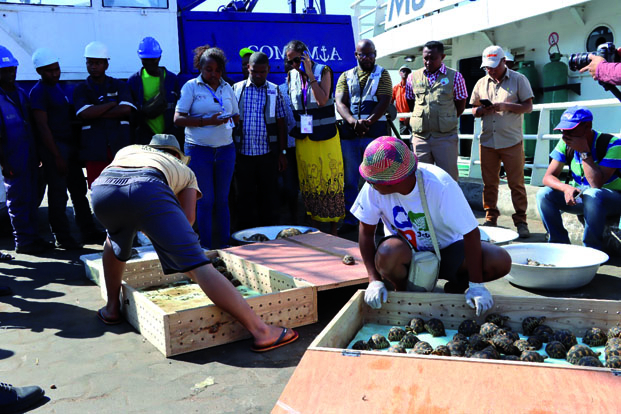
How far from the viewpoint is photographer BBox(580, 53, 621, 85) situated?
4098 millimetres

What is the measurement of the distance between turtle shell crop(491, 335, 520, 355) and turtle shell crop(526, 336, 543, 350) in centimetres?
10

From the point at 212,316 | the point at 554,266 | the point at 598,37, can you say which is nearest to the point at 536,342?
the point at 554,266

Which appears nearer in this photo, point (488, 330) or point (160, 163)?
point (488, 330)

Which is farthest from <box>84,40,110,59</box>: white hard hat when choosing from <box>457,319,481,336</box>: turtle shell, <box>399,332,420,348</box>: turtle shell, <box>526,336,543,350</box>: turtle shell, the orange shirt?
the orange shirt

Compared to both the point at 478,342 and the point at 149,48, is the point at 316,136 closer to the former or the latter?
the point at 149,48

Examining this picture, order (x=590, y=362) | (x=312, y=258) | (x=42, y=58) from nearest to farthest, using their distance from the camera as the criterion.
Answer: (x=590, y=362)
(x=312, y=258)
(x=42, y=58)

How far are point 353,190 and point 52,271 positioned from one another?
3.07m

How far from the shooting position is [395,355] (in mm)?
2262

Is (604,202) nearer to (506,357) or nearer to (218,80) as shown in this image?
(506,357)

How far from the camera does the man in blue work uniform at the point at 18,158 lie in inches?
212

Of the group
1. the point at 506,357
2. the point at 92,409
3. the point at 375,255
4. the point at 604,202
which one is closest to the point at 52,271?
the point at 92,409

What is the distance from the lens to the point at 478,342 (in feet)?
8.95

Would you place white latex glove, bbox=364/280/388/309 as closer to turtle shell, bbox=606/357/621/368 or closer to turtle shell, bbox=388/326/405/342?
turtle shell, bbox=388/326/405/342

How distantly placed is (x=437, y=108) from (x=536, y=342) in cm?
337
